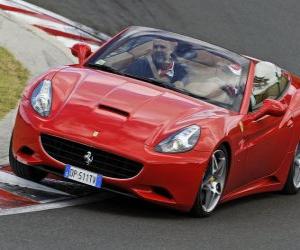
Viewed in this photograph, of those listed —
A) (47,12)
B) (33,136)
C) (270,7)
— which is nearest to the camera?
(33,136)

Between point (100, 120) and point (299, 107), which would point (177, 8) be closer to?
point (299, 107)

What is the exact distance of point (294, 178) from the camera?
1103cm

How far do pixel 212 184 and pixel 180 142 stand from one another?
1.97 ft

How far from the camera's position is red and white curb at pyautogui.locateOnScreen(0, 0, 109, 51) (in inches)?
621

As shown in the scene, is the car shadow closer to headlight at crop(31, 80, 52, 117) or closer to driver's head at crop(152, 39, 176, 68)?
headlight at crop(31, 80, 52, 117)

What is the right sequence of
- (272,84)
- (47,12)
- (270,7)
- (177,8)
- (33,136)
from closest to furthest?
(33,136)
(272,84)
(47,12)
(177,8)
(270,7)

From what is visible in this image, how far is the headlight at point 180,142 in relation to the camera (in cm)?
848

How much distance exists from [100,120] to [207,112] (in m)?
0.97

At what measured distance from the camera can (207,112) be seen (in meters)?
9.07

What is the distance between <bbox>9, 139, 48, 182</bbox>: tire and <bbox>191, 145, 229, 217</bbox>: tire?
128 cm

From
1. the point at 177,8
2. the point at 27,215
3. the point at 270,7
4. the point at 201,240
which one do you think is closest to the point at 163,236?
the point at 201,240

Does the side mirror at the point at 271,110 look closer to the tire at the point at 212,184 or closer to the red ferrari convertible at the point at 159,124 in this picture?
the red ferrari convertible at the point at 159,124

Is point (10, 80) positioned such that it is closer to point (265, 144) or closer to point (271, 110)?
point (265, 144)

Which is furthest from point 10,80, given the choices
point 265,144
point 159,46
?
point 265,144
